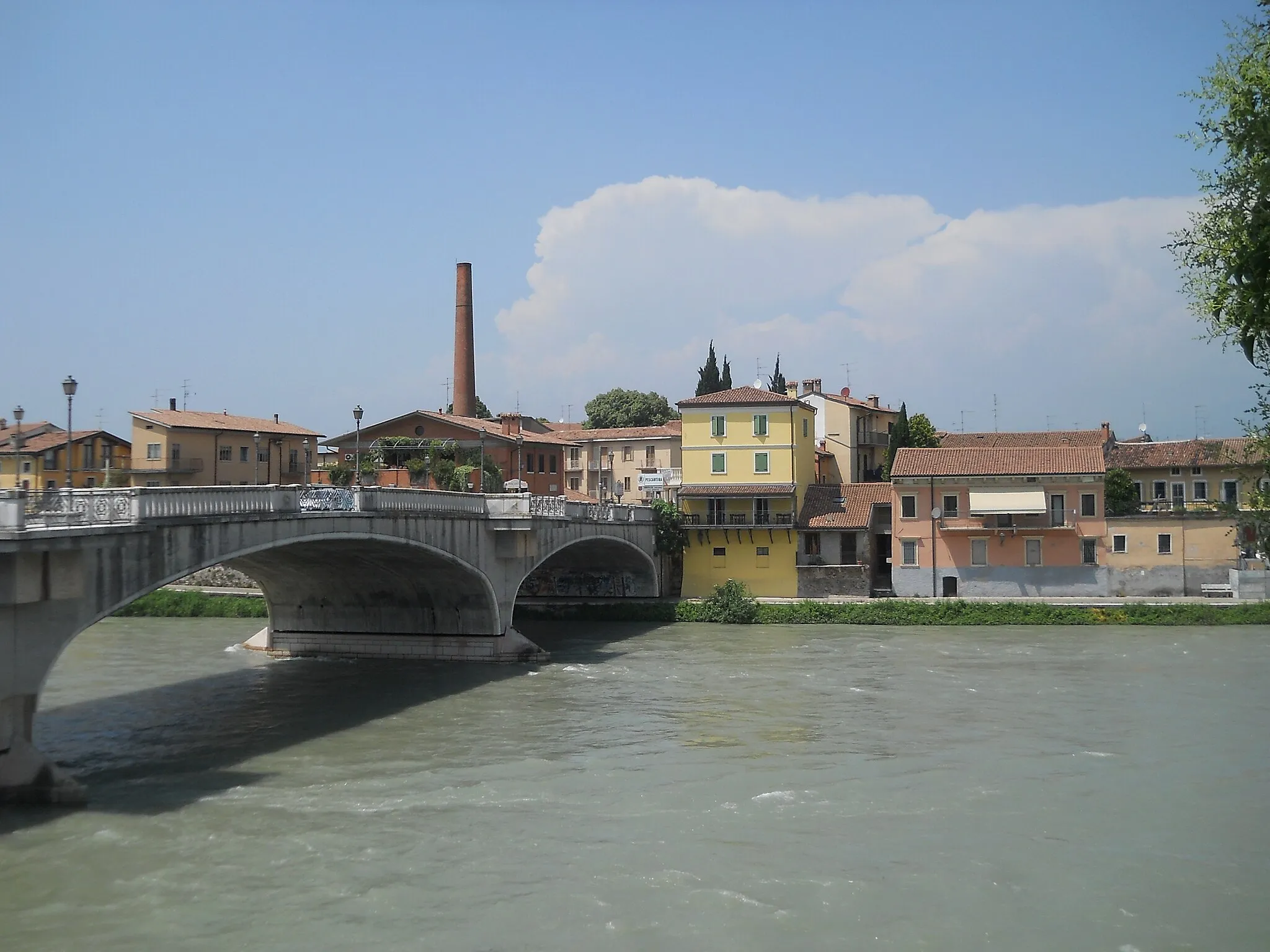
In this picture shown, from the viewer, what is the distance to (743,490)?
55312 millimetres

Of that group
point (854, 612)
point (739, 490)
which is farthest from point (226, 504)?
point (739, 490)

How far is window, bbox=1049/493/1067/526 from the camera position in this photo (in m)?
50.9

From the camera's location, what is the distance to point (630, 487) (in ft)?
A: 241

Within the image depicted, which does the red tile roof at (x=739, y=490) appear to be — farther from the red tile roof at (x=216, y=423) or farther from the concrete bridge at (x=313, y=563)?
the red tile roof at (x=216, y=423)

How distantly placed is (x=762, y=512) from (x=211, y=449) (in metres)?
26.9

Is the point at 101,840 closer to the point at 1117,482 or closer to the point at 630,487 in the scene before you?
the point at 1117,482

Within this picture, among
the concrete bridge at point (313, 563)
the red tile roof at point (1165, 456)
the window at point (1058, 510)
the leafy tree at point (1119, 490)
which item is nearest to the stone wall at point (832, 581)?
the concrete bridge at point (313, 563)

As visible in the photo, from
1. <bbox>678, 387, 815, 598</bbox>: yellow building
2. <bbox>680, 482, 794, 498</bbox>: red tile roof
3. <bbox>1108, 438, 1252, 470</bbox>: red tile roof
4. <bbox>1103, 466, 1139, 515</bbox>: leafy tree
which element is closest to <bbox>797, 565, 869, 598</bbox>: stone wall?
<bbox>678, 387, 815, 598</bbox>: yellow building

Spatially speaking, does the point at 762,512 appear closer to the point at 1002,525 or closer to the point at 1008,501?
the point at 1002,525

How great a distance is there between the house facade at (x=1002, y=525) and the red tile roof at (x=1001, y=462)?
42 mm

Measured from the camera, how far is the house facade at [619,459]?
72.8 meters

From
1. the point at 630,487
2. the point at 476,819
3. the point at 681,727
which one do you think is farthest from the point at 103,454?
the point at 476,819

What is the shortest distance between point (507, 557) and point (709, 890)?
76.2 ft

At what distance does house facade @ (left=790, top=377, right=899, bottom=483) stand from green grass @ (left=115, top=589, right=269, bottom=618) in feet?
103
